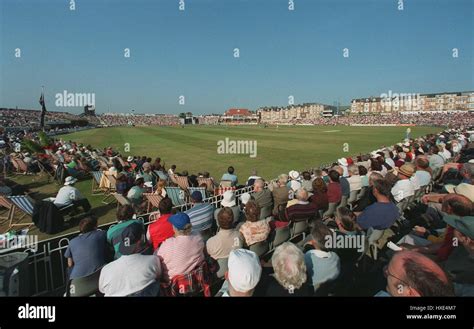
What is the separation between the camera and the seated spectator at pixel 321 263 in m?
3.29

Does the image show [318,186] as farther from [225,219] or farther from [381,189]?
[225,219]

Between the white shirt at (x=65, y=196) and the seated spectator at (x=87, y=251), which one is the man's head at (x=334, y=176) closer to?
the seated spectator at (x=87, y=251)

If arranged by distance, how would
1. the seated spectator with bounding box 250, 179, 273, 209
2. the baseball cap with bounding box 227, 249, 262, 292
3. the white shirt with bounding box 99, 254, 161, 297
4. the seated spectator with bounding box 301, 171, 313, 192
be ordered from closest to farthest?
1. the baseball cap with bounding box 227, 249, 262, 292
2. the white shirt with bounding box 99, 254, 161, 297
3. the seated spectator with bounding box 250, 179, 273, 209
4. the seated spectator with bounding box 301, 171, 313, 192

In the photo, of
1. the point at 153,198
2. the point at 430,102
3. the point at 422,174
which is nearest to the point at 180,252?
the point at 153,198

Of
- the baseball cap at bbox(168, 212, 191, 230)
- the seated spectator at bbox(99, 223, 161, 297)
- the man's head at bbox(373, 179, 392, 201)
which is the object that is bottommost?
the seated spectator at bbox(99, 223, 161, 297)

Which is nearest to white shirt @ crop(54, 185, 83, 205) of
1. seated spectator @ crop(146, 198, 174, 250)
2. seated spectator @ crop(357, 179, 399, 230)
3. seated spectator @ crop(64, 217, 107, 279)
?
seated spectator @ crop(64, 217, 107, 279)

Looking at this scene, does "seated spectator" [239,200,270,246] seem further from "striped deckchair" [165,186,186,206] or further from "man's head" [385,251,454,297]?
"striped deckchair" [165,186,186,206]

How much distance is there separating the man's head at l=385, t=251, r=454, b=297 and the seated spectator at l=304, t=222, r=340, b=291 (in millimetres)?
730

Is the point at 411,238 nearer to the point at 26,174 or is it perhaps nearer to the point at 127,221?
the point at 127,221

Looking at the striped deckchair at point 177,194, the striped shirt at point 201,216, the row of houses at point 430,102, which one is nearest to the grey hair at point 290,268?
the striped shirt at point 201,216

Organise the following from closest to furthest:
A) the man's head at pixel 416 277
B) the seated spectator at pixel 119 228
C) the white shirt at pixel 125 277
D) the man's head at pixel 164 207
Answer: the man's head at pixel 416 277 < the white shirt at pixel 125 277 < the seated spectator at pixel 119 228 < the man's head at pixel 164 207

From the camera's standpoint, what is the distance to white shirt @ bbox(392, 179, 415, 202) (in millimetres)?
6270

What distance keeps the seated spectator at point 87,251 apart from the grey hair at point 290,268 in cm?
258
